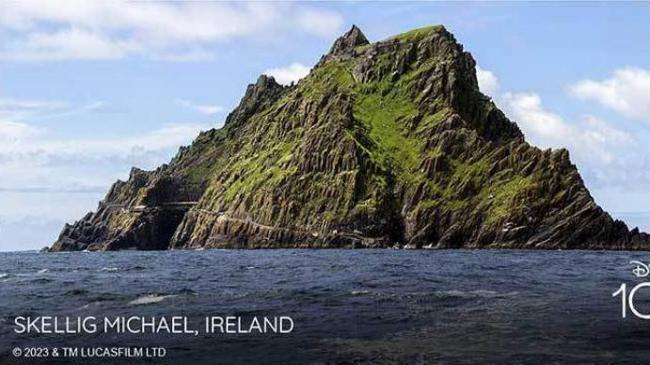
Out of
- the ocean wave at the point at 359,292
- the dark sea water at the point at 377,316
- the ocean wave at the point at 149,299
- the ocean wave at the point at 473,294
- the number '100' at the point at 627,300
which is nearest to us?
the dark sea water at the point at 377,316

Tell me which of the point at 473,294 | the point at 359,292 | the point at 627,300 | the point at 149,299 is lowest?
the point at 627,300

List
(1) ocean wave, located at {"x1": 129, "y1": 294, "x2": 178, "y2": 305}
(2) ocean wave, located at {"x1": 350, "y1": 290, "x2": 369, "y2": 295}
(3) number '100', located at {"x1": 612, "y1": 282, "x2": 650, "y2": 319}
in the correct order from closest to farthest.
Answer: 1. (3) number '100', located at {"x1": 612, "y1": 282, "x2": 650, "y2": 319}
2. (1) ocean wave, located at {"x1": 129, "y1": 294, "x2": 178, "y2": 305}
3. (2) ocean wave, located at {"x1": 350, "y1": 290, "x2": 369, "y2": 295}

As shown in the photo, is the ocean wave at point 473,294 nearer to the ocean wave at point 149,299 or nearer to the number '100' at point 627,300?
the number '100' at point 627,300

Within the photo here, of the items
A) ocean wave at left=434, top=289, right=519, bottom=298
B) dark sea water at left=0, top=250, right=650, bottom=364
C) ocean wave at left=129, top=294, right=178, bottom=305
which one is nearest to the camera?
dark sea water at left=0, top=250, right=650, bottom=364

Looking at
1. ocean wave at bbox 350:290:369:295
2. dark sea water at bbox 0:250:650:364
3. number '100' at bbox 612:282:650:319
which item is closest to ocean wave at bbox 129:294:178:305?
dark sea water at bbox 0:250:650:364

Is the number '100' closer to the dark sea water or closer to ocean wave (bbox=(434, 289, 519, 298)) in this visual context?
the dark sea water

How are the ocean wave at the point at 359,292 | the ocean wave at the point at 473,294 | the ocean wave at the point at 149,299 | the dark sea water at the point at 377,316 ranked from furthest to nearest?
the ocean wave at the point at 359,292, the ocean wave at the point at 473,294, the ocean wave at the point at 149,299, the dark sea water at the point at 377,316

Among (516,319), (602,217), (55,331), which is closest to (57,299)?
(55,331)

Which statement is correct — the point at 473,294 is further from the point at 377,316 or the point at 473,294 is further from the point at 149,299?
the point at 149,299

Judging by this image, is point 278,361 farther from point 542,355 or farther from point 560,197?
point 560,197

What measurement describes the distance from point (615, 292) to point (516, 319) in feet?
50.9

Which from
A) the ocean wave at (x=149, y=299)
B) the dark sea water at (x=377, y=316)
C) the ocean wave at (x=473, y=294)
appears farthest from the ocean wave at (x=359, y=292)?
the ocean wave at (x=149, y=299)

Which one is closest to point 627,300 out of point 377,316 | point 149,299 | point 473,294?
point 473,294

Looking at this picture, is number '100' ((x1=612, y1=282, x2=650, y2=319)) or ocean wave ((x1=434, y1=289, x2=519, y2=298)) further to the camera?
ocean wave ((x1=434, y1=289, x2=519, y2=298))
